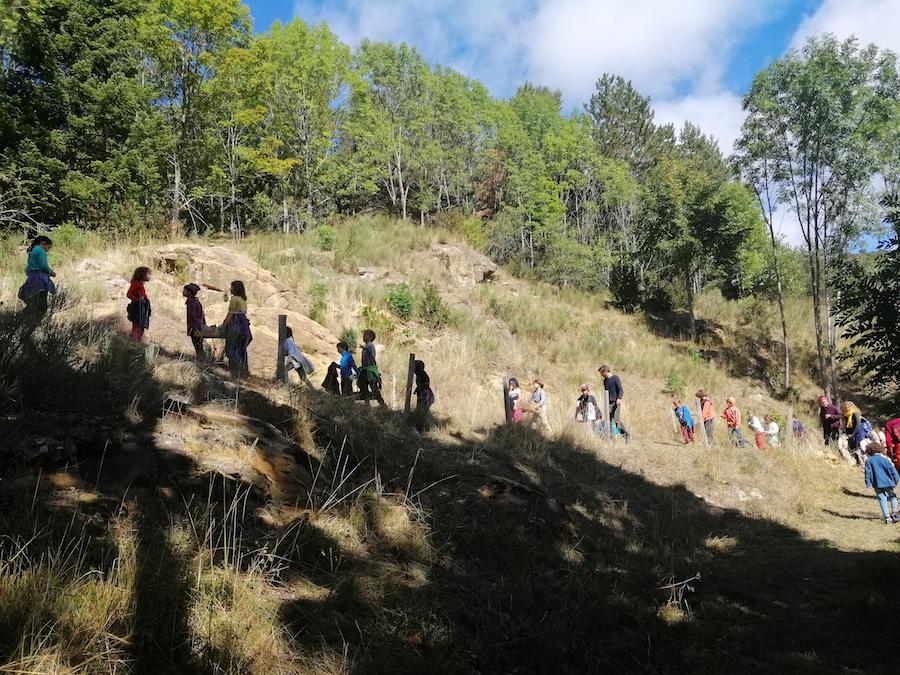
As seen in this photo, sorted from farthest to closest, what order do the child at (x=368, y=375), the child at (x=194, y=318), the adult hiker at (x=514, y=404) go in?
the adult hiker at (x=514, y=404) → the child at (x=368, y=375) → the child at (x=194, y=318)

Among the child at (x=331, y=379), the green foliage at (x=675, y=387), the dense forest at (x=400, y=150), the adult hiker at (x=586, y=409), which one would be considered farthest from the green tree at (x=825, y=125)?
the child at (x=331, y=379)

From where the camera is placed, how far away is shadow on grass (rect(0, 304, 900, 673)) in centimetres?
286

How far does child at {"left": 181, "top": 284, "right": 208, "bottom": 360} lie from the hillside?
793mm

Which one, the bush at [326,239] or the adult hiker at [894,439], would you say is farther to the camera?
the bush at [326,239]

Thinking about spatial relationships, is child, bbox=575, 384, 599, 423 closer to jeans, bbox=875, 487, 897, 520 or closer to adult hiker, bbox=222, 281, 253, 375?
jeans, bbox=875, 487, 897, 520

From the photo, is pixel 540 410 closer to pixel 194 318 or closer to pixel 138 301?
pixel 194 318

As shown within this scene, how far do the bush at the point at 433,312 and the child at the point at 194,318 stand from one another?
975 cm

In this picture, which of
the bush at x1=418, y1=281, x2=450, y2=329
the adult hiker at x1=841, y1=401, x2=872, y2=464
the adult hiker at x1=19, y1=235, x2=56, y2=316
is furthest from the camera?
the bush at x1=418, y1=281, x2=450, y2=329

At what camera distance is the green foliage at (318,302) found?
13938 millimetres

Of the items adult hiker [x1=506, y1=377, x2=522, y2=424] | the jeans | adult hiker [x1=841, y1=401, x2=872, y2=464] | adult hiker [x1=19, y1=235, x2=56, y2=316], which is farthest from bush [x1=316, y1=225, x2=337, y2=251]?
the jeans

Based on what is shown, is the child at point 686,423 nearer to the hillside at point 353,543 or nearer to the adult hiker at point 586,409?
the adult hiker at point 586,409

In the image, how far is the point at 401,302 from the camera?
55.9 feet

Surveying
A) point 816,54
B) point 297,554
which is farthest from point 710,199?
point 297,554

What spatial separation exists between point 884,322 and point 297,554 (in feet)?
18.4
